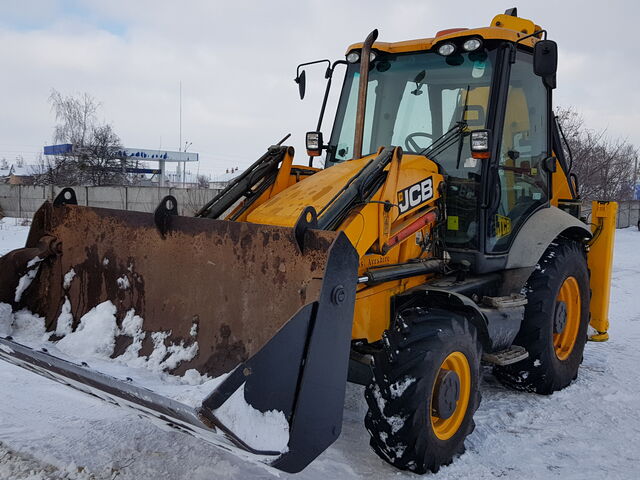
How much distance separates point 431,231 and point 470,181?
462 mm

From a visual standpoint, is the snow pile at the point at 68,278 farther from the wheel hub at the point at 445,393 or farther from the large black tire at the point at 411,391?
the wheel hub at the point at 445,393

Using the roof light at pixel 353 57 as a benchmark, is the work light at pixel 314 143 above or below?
below

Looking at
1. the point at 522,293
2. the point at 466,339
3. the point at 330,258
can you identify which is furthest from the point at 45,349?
the point at 522,293

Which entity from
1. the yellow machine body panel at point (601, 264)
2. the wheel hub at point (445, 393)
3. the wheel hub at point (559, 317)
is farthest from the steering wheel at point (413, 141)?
the yellow machine body panel at point (601, 264)

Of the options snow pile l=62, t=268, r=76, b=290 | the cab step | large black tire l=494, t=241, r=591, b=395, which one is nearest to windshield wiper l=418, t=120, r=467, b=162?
large black tire l=494, t=241, r=591, b=395

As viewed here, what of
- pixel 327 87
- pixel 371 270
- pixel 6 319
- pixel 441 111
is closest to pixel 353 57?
pixel 327 87

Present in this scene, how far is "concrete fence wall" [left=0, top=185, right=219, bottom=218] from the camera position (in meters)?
19.7

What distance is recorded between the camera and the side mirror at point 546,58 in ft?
13.0

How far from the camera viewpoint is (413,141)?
Result: 14.5ft

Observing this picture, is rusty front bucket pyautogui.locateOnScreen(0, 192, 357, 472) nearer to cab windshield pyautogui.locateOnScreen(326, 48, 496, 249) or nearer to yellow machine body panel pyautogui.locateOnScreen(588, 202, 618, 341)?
cab windshield pyautogui.locateOnScreen(326, 48, 496, 249)

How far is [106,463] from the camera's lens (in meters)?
3.38

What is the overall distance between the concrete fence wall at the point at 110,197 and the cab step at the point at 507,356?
14.2 meters

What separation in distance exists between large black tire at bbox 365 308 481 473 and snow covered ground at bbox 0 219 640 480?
6.0 inches

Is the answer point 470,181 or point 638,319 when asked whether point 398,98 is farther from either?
point 638,319
